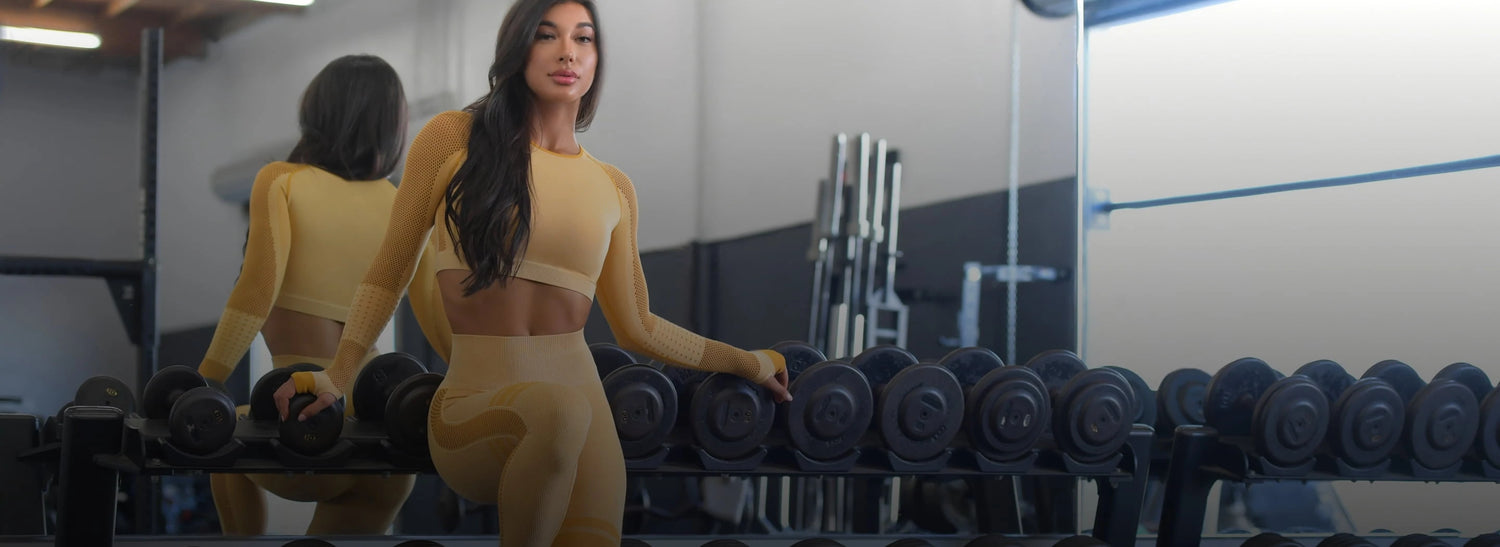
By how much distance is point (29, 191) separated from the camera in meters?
2.91

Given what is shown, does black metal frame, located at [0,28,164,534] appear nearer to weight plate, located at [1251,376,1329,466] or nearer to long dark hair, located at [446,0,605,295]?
long dark hair, located at [446,0,605,295]

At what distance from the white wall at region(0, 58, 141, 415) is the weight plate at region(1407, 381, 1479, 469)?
285 cm

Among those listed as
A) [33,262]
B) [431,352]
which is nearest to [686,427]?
[431,352]

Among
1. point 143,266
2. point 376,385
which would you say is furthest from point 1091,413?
point 143,266

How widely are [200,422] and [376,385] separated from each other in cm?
34

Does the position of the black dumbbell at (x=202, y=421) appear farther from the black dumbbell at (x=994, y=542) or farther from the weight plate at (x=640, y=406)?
the black dumbbell at (x=994, y=542)

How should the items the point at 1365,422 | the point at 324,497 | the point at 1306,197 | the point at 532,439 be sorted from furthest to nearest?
the point at 1306,197, the point at 324,497, the point at 1365,422, the point at 532,439

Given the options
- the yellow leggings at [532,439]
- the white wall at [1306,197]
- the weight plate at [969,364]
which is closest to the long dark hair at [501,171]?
the yellow leggings at [532,439]

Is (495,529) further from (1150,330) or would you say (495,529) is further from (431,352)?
(1150,330)

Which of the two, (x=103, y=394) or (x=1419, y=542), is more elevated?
(x=103, y=394)

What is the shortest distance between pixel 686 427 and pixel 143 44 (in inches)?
67.8

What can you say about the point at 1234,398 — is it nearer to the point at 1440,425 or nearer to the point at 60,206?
the point at 1440,425

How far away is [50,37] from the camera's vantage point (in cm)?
289

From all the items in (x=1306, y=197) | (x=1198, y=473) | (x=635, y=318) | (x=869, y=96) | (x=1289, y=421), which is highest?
(x=869, y=96)
